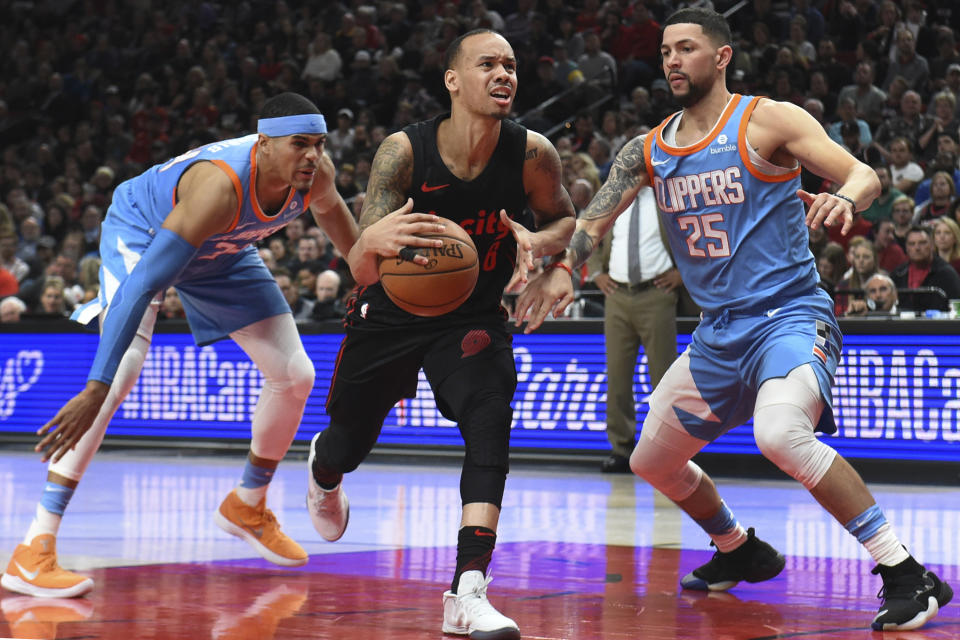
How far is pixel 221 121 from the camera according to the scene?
17.7 metres

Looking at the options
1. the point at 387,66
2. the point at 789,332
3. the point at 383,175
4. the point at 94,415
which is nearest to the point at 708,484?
the point at 789,332

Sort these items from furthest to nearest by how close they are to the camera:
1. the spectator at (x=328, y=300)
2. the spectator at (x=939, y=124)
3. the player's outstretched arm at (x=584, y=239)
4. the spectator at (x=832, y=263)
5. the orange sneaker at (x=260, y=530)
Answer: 1. the spectator at (x=939, y=124)
2. the spectator at (x=328, y=300)
3. the spectator at (x=832, y=263)
4. the orange sneaker at (x=260, y=530)
5. the player's outstretched arm at (x=584, y=239)

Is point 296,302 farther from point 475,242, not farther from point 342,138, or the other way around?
point 475,242

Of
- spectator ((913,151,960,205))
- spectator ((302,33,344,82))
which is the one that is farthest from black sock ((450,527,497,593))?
spectator ((302,33,344,82))

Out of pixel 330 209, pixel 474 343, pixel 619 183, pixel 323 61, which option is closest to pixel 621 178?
pixel 619 183

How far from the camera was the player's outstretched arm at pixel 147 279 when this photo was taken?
13.6 feet

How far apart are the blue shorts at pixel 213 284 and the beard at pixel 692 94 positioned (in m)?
1.77

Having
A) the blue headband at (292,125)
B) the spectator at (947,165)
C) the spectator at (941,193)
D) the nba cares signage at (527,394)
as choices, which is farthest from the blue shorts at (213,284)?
the spectator at (947,165)

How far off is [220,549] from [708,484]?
7.49 ft

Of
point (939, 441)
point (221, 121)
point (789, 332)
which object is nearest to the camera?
point (789, 332)

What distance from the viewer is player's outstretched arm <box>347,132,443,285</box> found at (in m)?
4.18

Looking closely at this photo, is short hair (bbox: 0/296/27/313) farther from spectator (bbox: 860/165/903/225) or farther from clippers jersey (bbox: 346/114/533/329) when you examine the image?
clippers jersey (bbox: 346/114/533/329)

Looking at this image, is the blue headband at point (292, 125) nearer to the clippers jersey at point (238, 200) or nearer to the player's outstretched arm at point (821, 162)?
the clippers jersey at point (238, 200)

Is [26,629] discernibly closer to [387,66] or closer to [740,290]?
[740,290]
